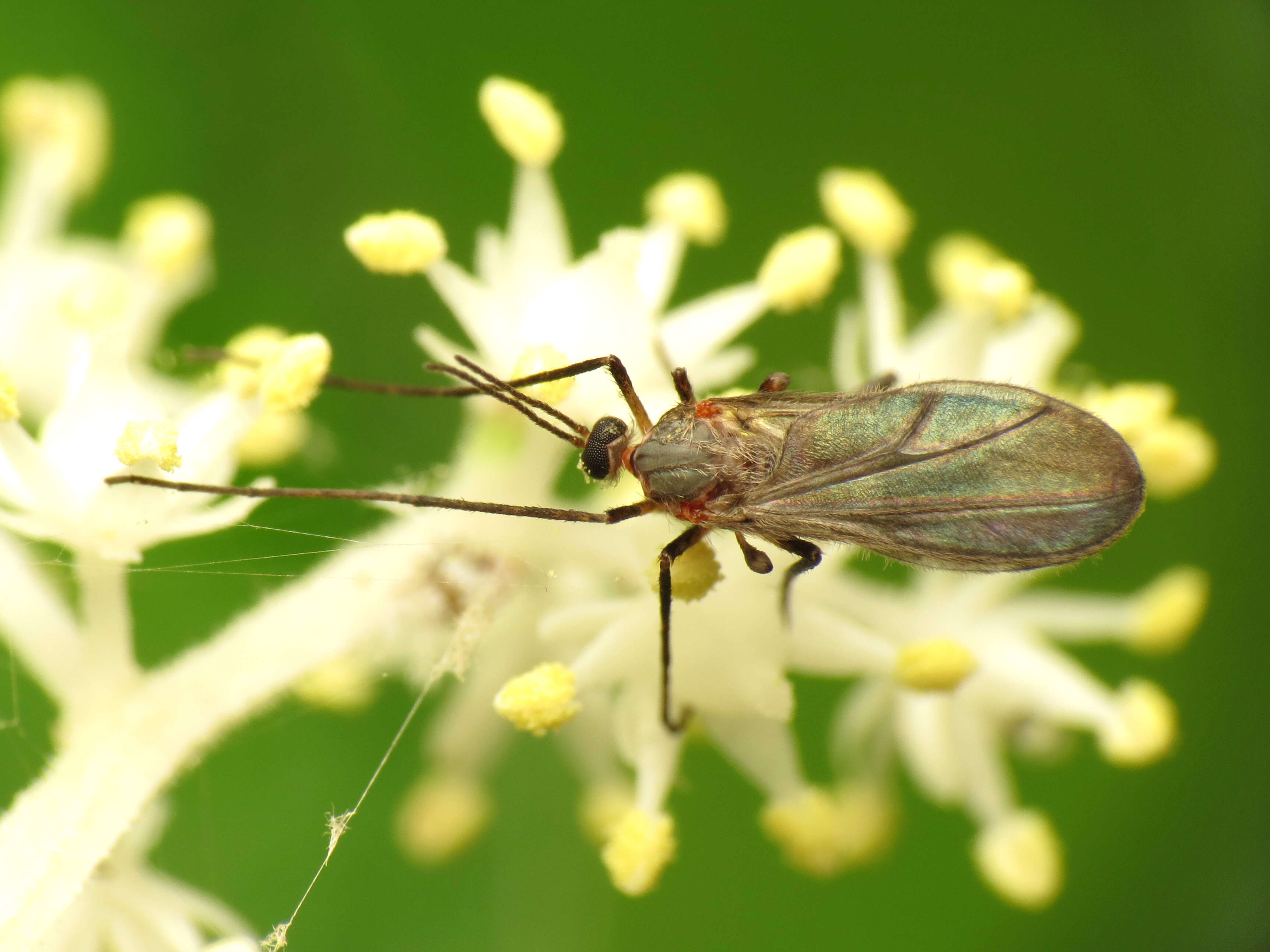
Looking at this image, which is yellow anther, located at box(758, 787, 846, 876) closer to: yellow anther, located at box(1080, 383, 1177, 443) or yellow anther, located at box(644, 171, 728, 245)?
yellow anther, located at box(1080, 383, 1177, 443)

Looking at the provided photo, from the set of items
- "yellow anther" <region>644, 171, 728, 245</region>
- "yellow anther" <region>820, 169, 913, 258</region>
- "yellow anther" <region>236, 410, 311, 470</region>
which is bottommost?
"yellow anther" <region>236, 410, 311, 470</region>

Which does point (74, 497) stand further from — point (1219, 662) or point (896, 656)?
point (1219, 662)

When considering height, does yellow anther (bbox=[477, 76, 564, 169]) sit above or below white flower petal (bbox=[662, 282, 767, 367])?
above

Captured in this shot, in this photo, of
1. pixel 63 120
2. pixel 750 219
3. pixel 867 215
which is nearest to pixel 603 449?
pixel 867 215

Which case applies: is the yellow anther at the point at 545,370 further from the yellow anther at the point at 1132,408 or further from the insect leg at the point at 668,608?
the yellow anther at the point at 1132,408

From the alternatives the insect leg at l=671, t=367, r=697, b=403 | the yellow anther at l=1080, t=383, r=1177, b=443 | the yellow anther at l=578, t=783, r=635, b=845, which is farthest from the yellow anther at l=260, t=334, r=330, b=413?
the yellow anther at l=1080, t=383, r=1177, b=443

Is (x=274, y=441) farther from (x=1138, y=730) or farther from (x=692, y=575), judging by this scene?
(x=1138, y=730)
